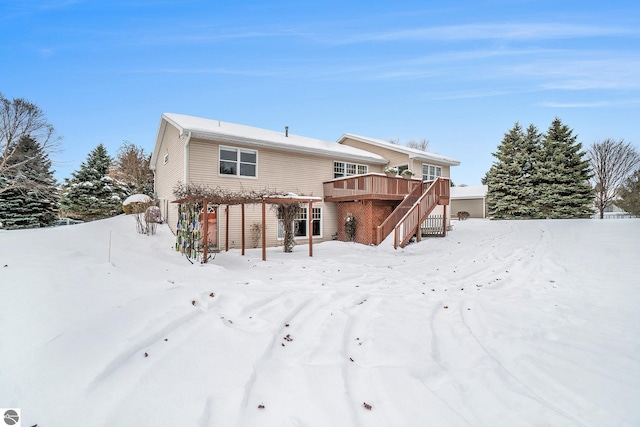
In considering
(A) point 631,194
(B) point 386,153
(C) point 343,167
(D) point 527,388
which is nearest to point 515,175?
(A) point 631,194

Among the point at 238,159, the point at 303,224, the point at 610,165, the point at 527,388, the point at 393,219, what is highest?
the point at 610,165

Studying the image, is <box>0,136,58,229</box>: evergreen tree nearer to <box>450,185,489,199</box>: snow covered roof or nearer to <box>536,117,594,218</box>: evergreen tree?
<box>450,185,489,199</box>: snow covered roof

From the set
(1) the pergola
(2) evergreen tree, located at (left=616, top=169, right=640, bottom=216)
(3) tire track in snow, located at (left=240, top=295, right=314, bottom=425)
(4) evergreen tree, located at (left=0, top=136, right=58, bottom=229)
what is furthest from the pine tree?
(4) evergreen tree, located at (left=0, top=136, right=58, bottom=229)

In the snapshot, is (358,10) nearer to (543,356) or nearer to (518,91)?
(518,91)

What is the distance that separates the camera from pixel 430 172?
745 inches

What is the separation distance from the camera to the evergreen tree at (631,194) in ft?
68.5

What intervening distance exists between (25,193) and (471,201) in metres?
37.5

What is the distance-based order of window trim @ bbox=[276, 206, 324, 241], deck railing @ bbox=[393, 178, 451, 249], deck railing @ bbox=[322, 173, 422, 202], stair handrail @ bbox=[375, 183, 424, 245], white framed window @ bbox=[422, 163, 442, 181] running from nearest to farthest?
deck railing @ bbox=[393, 178, 451, 249] < stair handrail @ bbox=[375, 183, 424, 245] < window trim @ bbox=[276, 206, 324, 241] < deck railing @ bbox=[322, 173, 422, 202] < white framed window @ bbox=[422, 163, 442, 181]

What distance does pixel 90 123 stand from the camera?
1736cm

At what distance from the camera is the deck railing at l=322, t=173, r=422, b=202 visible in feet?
45.4

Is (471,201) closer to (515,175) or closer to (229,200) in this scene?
(515,175)

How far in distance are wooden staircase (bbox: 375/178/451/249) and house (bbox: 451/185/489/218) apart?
17710 millimetres

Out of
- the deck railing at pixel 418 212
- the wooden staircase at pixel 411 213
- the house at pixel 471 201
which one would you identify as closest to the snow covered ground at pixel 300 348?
the deck railing at pixel 418 212

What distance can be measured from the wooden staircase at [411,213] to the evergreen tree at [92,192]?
71.3ft
